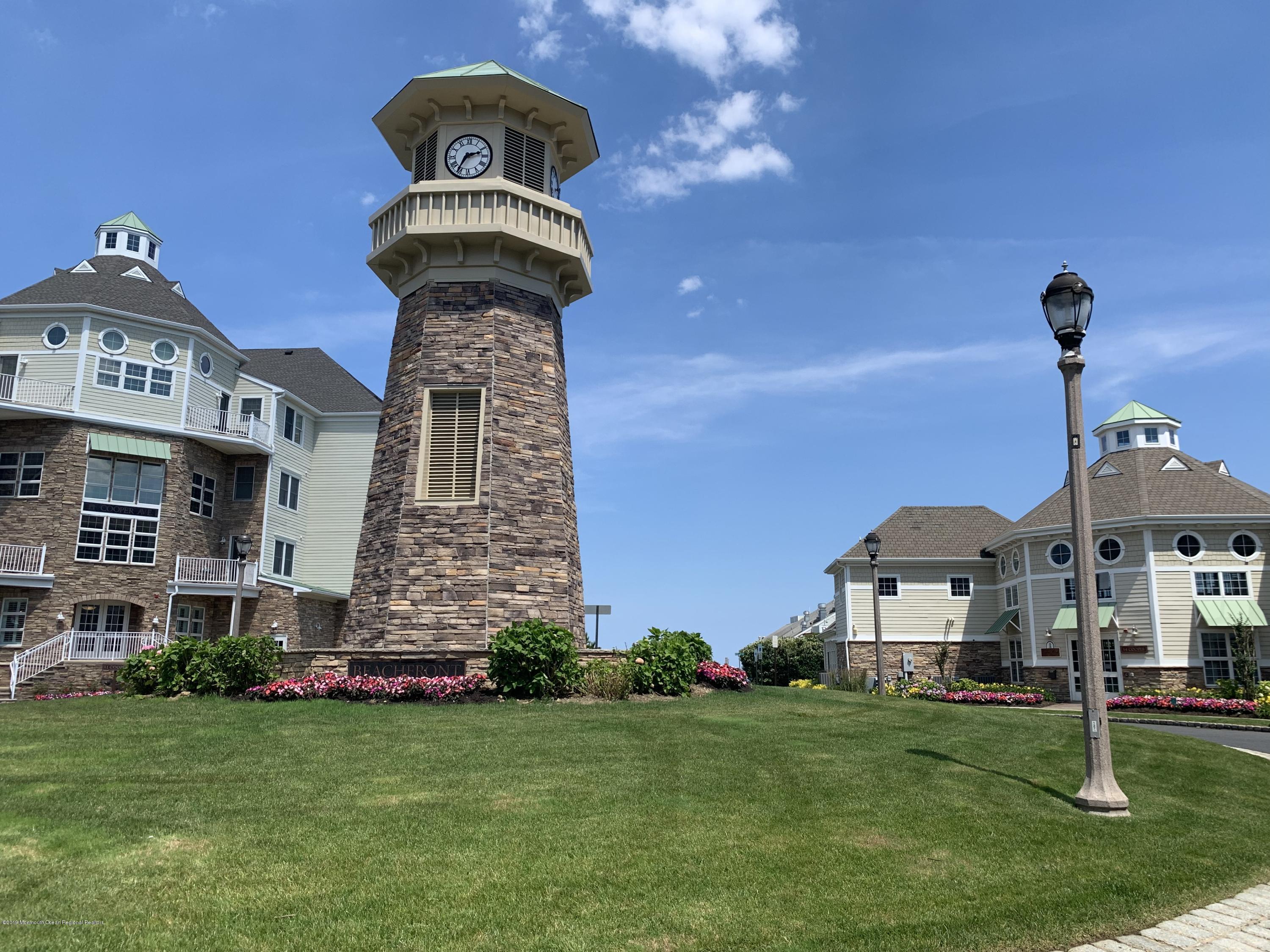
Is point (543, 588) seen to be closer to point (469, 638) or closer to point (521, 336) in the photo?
point (469, 638)

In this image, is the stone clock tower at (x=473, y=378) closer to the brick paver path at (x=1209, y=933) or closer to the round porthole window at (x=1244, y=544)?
the brick paver path at (x=1209, y=933)

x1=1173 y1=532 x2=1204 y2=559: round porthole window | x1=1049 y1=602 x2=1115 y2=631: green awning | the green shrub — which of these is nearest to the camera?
the green shrub

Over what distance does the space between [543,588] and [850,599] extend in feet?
80.1

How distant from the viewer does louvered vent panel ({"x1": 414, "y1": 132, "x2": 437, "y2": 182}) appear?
21656 mm

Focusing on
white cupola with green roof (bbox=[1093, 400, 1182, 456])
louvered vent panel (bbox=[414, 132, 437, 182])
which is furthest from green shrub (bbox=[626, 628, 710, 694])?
white cupola with green roof (bbox=[1093, 400, 1182, 456])

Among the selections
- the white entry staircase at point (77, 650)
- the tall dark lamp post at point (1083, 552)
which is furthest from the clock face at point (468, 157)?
the white entry staircase at point (77, 650)

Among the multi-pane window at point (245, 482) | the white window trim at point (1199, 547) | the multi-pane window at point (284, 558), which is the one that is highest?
the multi-pane window at point (245, 482)

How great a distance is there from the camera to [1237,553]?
A: 32.2 m

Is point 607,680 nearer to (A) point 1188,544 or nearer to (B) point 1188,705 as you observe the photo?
(B) point 1188,705

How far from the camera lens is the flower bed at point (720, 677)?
19797 millimetres

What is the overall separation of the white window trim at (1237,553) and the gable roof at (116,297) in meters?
38.2

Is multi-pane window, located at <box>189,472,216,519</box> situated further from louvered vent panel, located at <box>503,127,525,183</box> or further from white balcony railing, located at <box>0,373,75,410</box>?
louvered vent panel, located at <box>503,127,525,183</box>

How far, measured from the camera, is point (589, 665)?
17719mm

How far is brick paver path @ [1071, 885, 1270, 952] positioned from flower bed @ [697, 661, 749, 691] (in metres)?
13.6
